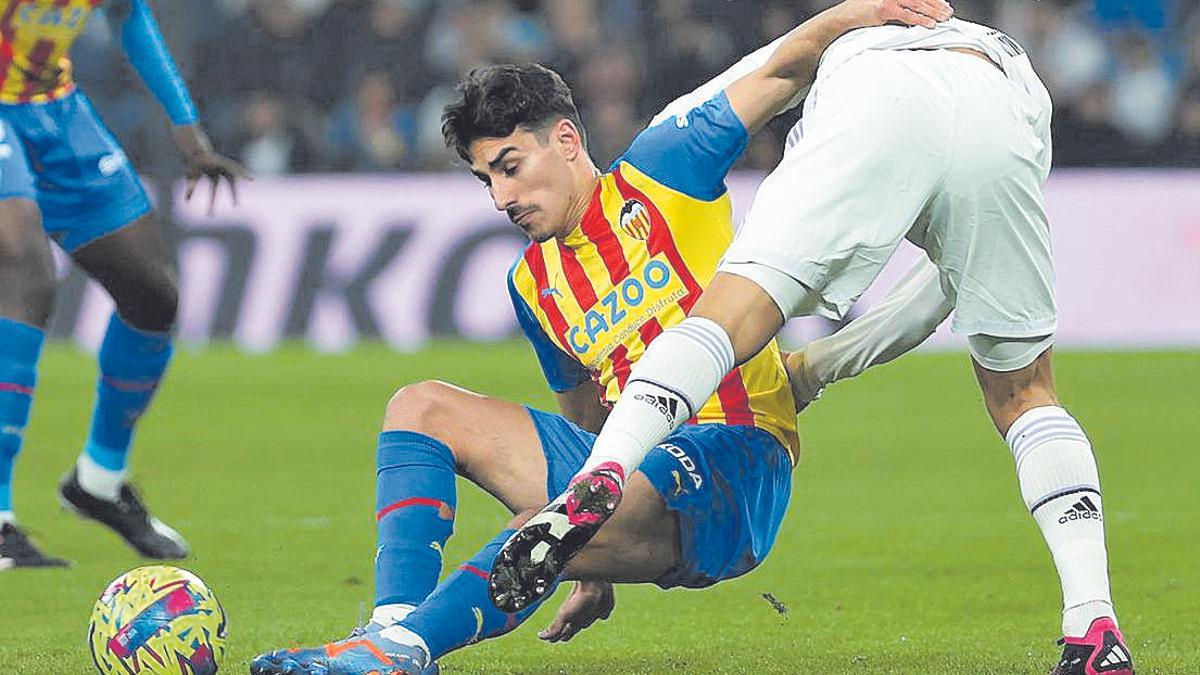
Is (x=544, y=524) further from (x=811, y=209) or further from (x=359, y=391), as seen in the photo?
(x=359, y=391)

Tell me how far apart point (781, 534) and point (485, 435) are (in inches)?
117

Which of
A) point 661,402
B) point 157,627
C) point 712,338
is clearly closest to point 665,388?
point 661,402

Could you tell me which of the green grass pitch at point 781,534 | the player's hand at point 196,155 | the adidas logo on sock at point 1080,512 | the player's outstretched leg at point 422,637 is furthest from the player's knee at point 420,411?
the player's hand at point 196,155

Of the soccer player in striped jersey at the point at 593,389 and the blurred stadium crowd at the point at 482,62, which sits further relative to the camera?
the blurred stadium crowd at the point at 482,62

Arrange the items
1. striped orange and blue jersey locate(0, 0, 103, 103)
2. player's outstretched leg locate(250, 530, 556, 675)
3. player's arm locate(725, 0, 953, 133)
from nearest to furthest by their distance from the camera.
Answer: player's outstretched leg locate(250, 530, 556, 675)
player's arm locate(725, 0, 953, 133)
striped orange and blue jersey locate(0, 0, 103, 103)

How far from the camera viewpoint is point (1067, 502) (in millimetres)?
4234

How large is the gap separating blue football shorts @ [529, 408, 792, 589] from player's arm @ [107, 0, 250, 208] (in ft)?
8.94

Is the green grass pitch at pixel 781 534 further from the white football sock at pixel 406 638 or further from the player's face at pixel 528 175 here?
the player's face at pixel 528 175

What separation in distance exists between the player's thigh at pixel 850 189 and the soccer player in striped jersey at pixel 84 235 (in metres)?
2.92

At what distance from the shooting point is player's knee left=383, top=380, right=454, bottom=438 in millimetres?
4086

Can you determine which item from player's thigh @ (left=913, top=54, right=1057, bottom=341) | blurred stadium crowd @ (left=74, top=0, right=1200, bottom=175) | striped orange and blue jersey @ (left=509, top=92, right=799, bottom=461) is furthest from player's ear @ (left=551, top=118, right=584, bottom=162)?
blurred stadium crowd @ (left=74, top=0, right=1200, bottom=175)

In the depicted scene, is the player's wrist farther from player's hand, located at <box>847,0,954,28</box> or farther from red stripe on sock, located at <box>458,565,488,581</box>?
red stripe on sock, located at <box>458,565,488,581</box>

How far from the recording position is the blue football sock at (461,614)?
3.76 metres

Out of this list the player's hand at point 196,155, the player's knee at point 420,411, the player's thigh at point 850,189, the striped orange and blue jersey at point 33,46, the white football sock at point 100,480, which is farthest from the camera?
the player's hand at point 196,155
